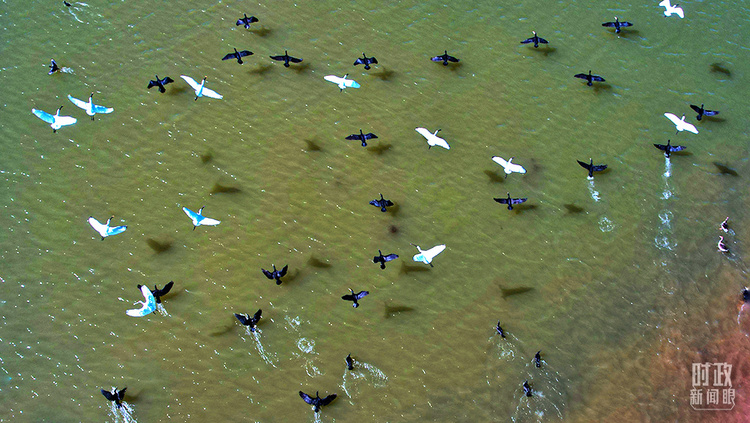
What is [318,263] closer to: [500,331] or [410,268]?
[410,268]

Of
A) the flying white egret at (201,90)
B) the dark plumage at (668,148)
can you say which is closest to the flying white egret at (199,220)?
the flying white egret at (201,90)

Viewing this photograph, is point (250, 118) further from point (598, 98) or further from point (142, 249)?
point (598, 98)

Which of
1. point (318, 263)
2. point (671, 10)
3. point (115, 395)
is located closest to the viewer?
point (115, 395)

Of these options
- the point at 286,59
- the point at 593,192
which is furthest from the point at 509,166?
the point at 286,59

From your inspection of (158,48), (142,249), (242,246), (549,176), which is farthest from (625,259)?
(158,48)

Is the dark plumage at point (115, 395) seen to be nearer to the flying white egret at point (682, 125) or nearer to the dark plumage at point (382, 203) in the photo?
the dark plumage at point (382, 203)

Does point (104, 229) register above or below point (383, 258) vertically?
above

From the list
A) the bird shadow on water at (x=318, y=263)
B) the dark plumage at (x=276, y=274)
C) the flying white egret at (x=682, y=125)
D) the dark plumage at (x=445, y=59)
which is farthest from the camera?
the dark plumage at (x=445, y=59)

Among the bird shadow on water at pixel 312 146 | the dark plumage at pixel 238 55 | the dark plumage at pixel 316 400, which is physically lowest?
the dark plumage at pixel 316 400
